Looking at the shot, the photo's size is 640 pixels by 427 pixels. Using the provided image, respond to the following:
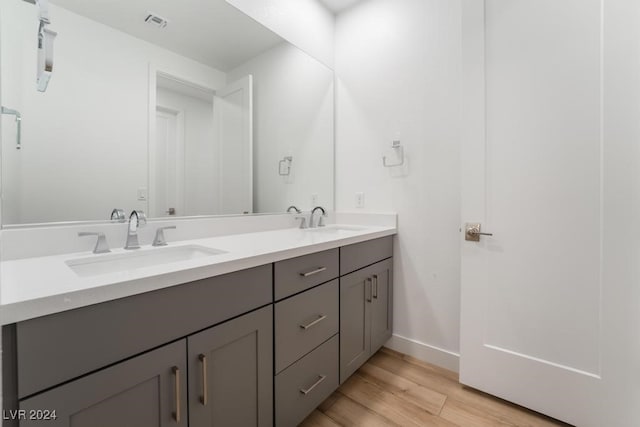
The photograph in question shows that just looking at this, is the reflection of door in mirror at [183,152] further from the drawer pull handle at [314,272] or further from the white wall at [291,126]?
the drawer pull handle at [314,272]

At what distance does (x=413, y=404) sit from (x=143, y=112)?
6.22 feet

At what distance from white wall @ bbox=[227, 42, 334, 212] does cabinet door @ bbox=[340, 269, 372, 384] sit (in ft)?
2.39

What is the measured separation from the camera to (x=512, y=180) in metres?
1.37

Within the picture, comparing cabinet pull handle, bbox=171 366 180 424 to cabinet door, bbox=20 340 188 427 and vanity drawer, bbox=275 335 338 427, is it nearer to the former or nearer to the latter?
cabinet door, bbox=20 340 188 427

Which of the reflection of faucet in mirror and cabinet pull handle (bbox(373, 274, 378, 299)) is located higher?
the reflection of faucet in mirror

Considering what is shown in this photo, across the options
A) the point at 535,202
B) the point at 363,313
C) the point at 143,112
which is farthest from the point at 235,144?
the point at 535,202

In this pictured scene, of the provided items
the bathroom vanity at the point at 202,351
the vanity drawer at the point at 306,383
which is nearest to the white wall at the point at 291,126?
the bathroom vanity at the point at 202,351

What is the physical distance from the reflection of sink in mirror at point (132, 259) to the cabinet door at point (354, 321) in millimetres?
713

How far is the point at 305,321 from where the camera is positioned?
46.3 inches

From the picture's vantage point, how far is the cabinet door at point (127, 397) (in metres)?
0.57

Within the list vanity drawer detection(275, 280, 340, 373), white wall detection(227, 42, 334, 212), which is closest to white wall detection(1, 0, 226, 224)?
white wall detection(227, 42, 334, 212)

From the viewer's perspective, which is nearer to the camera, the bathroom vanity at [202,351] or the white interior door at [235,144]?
the bathroom vanity at [202,351]

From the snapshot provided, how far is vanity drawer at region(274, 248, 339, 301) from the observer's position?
106 cm

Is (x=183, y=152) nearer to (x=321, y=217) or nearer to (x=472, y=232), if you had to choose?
(x=321, y=217)
